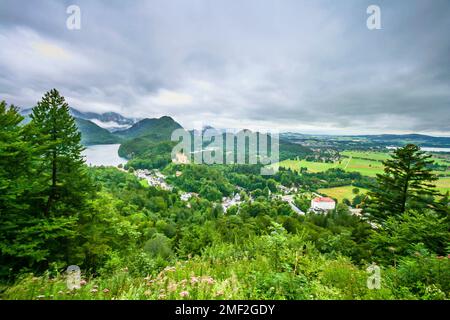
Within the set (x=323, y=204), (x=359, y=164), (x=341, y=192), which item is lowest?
(x=323, y=204)

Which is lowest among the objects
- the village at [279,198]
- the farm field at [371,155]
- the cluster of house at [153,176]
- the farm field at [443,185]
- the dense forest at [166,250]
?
the village at [279,198]

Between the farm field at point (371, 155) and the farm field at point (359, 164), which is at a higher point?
the farm field at point (371, 155)

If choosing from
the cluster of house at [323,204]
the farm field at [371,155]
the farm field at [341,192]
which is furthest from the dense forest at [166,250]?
the farm field at [371,155]

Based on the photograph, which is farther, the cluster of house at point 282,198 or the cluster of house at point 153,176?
the cluster of house at point 153,176

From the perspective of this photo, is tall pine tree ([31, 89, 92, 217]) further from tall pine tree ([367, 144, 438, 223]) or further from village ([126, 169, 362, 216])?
village ([126, 169, 362, 216])

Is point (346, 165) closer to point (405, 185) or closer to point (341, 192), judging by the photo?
point (341, 192)

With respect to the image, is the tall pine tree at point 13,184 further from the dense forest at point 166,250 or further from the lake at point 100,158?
the lake at point 100,158

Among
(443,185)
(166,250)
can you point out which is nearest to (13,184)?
(166,250)

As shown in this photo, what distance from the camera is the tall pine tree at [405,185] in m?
11.7

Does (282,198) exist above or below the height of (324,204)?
below

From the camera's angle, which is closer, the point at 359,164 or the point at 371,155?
the point at 371,155

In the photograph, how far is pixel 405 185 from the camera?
39.6 feet
